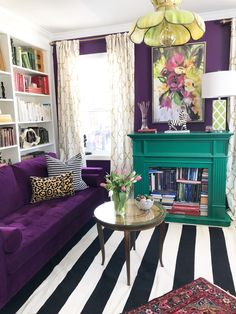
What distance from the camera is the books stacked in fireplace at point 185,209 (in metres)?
3.29

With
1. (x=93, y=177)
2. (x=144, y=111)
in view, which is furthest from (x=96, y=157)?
(x=144, y=111)

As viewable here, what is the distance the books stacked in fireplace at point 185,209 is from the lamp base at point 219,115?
3.28ft

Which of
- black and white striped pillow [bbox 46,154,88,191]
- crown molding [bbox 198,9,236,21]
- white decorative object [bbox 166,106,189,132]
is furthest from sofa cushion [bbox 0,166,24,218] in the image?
crown molding [bbox 198,9,236,21]

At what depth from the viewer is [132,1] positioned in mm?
2871

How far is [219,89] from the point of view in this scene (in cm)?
290

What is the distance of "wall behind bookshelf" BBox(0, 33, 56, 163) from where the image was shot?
10.6ft

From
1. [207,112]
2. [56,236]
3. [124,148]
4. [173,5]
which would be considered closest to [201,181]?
[207,112]

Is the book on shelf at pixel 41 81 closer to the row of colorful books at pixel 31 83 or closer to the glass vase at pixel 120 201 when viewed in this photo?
the row of colorful books at pixel 31 83

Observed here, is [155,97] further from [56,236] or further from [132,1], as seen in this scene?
[56,236]

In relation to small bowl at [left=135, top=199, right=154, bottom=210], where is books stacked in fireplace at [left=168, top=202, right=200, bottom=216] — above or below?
below

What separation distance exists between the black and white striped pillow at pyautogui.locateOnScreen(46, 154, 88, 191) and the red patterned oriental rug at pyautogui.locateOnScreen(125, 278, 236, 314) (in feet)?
5.47

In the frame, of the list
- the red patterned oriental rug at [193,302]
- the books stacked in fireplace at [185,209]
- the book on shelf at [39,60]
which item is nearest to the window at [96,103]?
the book on shelf at [39,60]

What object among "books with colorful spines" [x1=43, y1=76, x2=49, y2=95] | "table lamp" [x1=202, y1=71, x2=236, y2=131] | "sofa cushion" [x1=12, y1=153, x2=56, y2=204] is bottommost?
"sofa cushion" [x1=12, y1=153, x2=56, y2=204]

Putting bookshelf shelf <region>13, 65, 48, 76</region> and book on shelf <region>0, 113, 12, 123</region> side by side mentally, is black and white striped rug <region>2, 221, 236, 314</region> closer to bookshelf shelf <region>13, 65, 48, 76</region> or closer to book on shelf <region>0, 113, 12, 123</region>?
book on shelf <region>0, 113, 12, 123</region>
